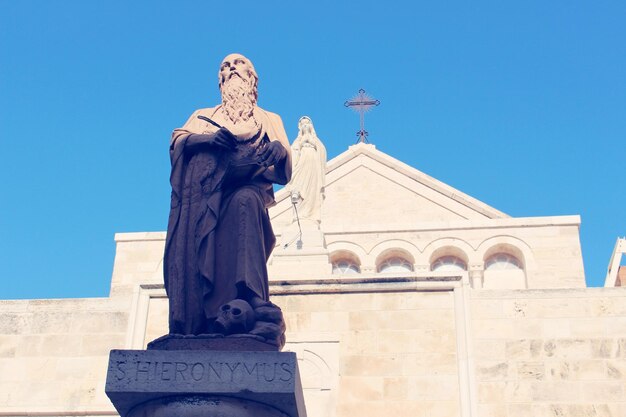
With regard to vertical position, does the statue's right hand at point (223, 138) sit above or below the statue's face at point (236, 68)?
below

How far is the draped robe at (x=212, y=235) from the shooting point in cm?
673

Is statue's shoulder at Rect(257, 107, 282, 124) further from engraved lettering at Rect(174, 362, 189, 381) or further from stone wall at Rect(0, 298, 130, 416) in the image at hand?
stone wall at Rect(0, 298, 130, 416)

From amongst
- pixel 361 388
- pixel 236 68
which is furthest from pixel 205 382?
pixel 361 388

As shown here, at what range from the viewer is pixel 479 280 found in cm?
2594

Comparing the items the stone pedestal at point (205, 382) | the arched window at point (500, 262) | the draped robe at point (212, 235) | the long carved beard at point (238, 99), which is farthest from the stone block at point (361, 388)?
the arched window at point (500, 262)

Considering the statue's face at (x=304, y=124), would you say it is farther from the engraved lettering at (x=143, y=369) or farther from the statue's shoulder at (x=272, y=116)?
the engraved lettering at (x=143, y=369)

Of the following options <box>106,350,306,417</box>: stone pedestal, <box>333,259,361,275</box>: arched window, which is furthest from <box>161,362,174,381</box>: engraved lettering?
<box>333,259,361,275</box>: arched window

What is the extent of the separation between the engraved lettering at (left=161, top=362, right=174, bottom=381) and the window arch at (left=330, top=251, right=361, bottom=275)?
20.6 meters

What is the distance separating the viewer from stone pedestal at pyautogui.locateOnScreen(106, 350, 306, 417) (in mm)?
6090

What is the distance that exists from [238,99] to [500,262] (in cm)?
2035

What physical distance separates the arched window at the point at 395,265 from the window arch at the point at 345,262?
77 cm

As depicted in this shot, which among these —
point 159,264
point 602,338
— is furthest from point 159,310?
point 159,264

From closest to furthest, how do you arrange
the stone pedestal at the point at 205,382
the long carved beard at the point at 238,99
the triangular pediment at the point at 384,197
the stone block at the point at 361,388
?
the stone pedestal at the point at 205,382
the long carved beard at the point at 238,99
the stone block at the point at 361,388
the triangular pediment at the point at 384,197

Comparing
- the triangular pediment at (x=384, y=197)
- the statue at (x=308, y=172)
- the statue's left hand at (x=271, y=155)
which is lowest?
the statue's left hand at (x=271, y=155)
